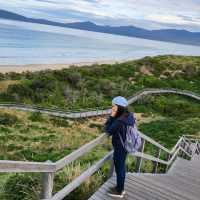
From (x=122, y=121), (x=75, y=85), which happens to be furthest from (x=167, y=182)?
(x=75, y=85)

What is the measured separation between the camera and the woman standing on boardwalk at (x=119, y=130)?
638 cm

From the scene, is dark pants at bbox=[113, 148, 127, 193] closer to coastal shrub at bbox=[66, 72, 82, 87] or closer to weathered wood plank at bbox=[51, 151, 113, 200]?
weathered wood plank at bbox=[51, 151, 113, 200]

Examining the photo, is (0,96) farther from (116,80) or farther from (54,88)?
(116,80)

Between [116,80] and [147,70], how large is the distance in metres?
10.3

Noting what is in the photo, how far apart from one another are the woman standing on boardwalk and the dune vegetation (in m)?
0.53

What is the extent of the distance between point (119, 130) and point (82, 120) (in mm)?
27136

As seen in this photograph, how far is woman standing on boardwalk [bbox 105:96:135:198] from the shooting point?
6375 millimetres

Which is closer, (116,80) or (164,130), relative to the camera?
(164,130)

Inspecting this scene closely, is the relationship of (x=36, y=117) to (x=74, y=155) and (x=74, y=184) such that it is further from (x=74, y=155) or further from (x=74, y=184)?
(x=74, y=155)

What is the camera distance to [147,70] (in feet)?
203

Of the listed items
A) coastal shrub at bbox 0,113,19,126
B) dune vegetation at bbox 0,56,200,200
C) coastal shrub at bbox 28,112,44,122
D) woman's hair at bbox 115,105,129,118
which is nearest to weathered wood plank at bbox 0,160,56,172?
dune vegetation at bbox 0,56,200,200

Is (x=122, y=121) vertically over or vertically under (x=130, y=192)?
over

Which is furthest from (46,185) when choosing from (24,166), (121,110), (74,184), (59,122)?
(59,122)

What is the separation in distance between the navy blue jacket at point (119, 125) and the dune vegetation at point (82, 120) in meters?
1.07
